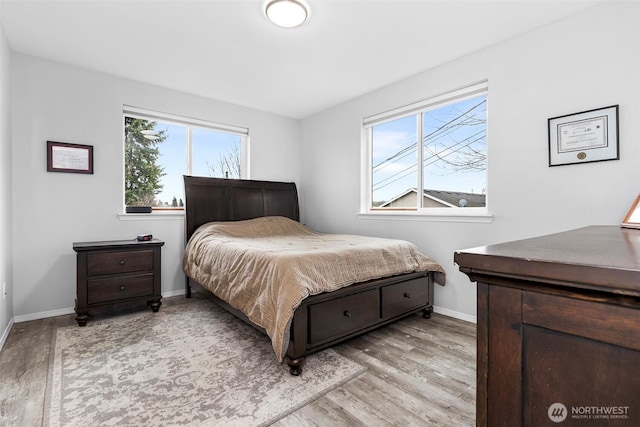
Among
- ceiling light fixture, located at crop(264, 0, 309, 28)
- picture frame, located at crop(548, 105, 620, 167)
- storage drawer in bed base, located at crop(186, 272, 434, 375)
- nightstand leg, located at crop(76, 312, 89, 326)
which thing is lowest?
nightstand leg, located at crop(76, 312, 89, 326)

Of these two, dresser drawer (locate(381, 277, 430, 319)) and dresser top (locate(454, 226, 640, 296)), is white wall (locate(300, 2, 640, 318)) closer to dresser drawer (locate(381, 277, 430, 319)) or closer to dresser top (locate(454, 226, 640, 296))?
dresser drawer (locate(381, 277, 430, 319))

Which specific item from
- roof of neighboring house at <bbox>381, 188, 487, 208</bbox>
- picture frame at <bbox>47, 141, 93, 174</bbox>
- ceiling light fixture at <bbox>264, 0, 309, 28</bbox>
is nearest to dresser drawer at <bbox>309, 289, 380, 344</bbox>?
roof of neighboring house at <bbox>381, 188, 487, 208</bbox>

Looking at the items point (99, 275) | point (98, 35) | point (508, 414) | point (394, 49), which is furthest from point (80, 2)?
point (508, 414)

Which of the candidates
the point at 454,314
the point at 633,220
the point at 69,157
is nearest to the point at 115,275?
the point at 69,157

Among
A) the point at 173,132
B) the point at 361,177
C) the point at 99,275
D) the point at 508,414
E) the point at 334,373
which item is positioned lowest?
the point at 334,373

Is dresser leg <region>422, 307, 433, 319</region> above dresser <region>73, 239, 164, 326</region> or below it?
below

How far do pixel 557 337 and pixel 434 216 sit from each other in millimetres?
2624

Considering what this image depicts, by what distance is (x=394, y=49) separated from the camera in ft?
8.81

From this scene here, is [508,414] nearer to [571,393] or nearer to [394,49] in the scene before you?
[571,393]

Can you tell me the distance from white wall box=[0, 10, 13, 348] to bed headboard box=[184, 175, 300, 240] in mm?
1458

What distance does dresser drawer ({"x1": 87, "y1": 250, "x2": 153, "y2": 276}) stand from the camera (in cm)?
272

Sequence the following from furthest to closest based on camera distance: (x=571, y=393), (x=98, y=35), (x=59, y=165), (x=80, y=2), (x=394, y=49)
Result: 1. (x=59, y=165)
2. (x=394, y=49)
3. (x=98, y=35)
4. (x=80, y=2)
5. (x=571, y=393)

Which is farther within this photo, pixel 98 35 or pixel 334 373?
pixel 98 35

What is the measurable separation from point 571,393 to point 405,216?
9.33 feet
